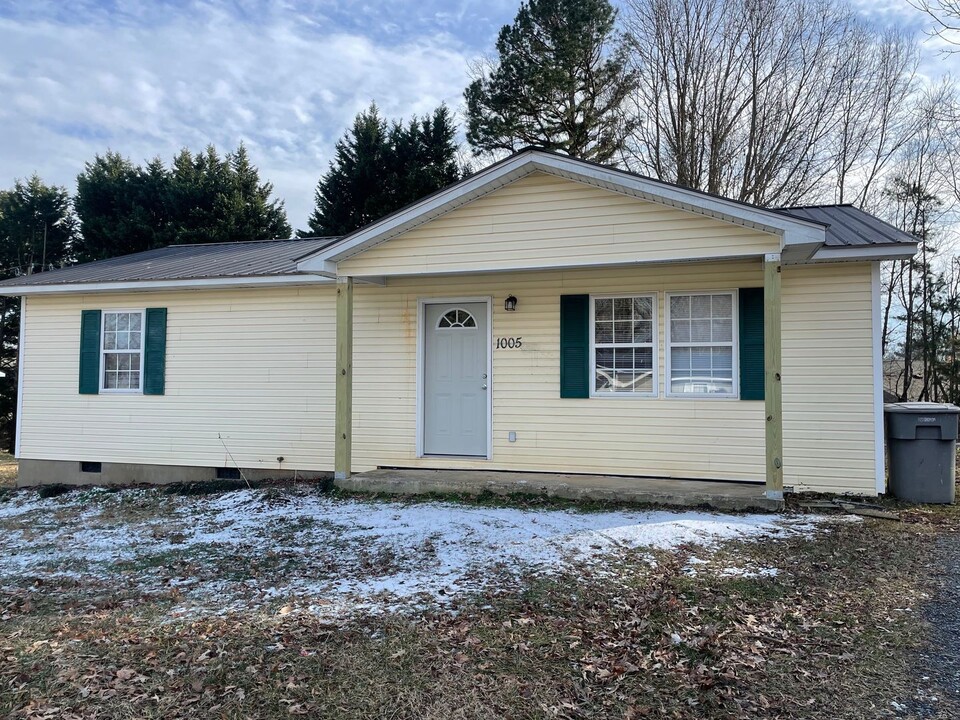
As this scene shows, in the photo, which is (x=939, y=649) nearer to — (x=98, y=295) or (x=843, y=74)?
(x=98, y=295)

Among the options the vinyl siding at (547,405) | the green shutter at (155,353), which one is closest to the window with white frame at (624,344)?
the vinyl siding at (547,405)

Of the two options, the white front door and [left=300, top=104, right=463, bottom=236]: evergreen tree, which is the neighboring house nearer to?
the white front door

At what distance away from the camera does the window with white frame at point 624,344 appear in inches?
301

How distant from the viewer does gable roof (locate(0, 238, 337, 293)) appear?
28.9 feet

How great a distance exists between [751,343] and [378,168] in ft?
57.4

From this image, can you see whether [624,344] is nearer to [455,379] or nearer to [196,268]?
[455,379]

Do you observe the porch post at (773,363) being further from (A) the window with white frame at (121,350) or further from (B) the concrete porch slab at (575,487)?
(A) the window with white frame at (121,350)

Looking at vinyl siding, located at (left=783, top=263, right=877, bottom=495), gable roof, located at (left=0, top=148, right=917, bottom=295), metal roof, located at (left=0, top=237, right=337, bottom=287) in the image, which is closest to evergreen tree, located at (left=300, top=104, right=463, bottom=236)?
metal roof, located at (left=0, top=237, right=337, bottom=287)

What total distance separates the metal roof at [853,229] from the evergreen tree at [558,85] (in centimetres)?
1037

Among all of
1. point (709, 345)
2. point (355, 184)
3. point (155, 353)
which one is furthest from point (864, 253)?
point (355, 184)

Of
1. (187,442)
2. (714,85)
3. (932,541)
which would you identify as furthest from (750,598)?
(714,85)

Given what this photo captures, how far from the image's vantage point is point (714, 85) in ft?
54.4

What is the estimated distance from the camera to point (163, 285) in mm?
9062

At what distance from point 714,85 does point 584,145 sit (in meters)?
3.78
